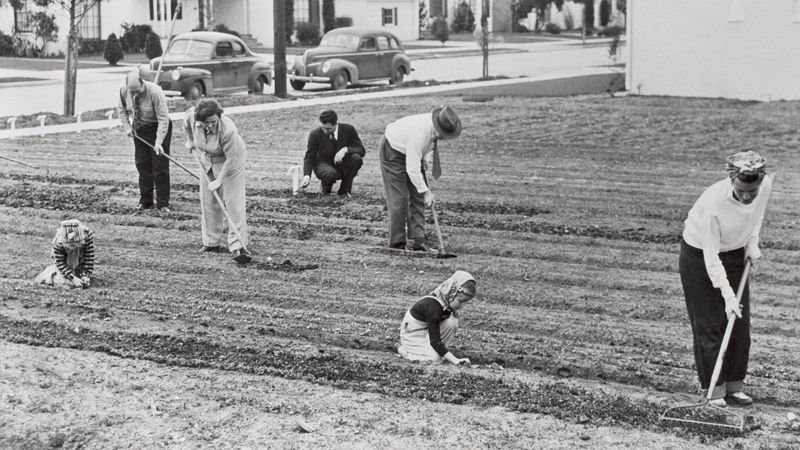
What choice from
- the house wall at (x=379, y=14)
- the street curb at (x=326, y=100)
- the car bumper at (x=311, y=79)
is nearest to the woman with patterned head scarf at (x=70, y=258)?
the street curb at (x=326, y=100)

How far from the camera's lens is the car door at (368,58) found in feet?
111

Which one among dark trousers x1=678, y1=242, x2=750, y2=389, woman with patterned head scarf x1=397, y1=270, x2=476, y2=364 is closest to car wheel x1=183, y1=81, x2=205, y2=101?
woman with patterned head scarf x1=397, y1=270, x2=476, y2=364

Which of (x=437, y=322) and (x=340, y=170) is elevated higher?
(x=340, y=170)

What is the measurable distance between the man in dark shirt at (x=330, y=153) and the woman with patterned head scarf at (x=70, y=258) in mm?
4768

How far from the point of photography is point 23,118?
2391cm

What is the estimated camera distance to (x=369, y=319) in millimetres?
9844

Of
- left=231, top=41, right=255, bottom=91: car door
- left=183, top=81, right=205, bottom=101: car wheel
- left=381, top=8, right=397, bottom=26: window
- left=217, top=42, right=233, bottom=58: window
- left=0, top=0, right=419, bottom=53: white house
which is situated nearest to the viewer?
left=183, top=81, right=205, bottom=101: car wheel

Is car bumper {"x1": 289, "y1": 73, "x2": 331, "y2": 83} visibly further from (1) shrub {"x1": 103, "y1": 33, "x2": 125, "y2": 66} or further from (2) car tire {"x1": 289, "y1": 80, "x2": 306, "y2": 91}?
(1) shrub {"x1": 103, "y1": 33, "x2": 125, "y2": 66}

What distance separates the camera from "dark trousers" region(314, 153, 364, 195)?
609 inches

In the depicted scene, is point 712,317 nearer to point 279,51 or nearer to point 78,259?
point 78,259

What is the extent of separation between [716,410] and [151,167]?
863 centimetres

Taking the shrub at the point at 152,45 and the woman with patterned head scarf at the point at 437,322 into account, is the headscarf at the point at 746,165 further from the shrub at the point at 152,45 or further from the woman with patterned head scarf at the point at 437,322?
the shrub at the point at 152,45

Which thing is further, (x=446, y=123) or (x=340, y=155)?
(x=340, y=155)

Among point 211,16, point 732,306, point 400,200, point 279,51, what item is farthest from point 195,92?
point 732,306
